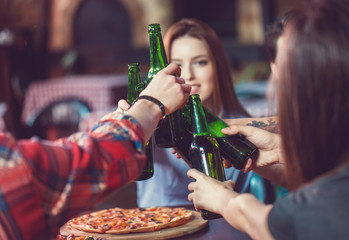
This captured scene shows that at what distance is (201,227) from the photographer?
129cm

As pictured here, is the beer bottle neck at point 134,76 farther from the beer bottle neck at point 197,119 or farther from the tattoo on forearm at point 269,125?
the tattoo on forearm at point 269,125

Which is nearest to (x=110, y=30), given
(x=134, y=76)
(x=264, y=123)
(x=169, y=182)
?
(x=169, y=182)

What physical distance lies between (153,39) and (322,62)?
1.84 ft

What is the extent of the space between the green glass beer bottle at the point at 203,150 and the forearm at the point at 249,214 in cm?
17

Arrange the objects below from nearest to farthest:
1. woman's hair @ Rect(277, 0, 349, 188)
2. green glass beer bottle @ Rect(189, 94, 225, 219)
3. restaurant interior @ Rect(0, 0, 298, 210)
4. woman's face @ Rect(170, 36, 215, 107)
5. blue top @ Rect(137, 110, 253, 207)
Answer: woman's hair @ Rect(277, 0, 349, 188), green glass beer bottle @ Rect(189, 94, 225, 219), blue top @ Rect(137, 110, 253, 207), woman's face @ Rect(170, 36, 215, 107), restaurant interior @ Rect(0, 0, 298, 210)

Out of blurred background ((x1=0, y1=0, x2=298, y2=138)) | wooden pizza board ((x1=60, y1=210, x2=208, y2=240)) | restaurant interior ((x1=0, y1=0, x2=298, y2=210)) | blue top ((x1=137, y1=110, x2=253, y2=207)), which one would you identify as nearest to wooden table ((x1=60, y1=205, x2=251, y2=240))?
wooden pizza board ((x1=60, y1=210, x2=208, y2=240))

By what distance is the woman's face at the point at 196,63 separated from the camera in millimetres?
2068

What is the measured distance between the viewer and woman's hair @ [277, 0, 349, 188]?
766 millimetres

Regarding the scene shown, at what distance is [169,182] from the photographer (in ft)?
6.00

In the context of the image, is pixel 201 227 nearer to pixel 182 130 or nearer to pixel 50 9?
pixel 182 130

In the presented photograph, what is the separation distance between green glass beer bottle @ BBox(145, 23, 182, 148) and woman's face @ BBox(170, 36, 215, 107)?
0.79m

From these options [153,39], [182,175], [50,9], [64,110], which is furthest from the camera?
[50,9]

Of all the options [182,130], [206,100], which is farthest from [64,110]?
[182,130]

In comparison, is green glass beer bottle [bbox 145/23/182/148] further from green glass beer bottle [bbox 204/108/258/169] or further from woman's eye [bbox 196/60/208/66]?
woman's eye [bbox 196/60/208/66]
